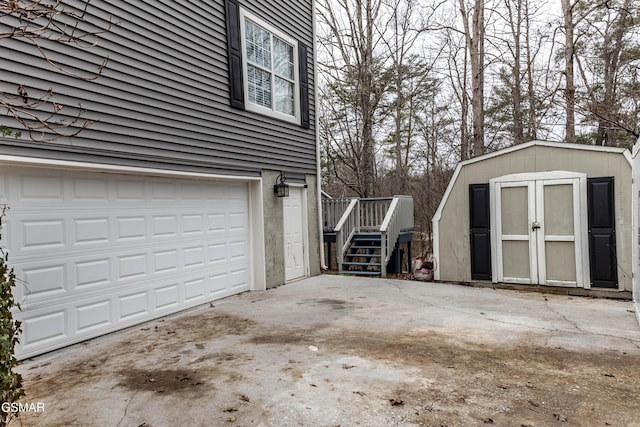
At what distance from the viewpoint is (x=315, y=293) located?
673 centimetres

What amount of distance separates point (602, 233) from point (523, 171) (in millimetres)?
1454

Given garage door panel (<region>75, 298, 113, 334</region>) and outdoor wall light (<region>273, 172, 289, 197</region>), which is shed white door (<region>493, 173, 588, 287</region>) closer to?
outdoor wall light (<region>273, 172, 289, 197</region>)

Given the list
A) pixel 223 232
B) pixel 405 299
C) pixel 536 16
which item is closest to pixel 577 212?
pixel 405 299

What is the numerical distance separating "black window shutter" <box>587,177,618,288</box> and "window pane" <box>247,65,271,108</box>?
537 cm

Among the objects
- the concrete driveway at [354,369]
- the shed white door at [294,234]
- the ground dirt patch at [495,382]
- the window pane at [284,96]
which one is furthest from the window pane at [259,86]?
the ground dirt patch at [495,382]

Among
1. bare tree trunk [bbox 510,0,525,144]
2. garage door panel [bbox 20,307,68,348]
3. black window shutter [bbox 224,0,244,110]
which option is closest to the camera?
garage door panel [bbox 20,307,68,348]

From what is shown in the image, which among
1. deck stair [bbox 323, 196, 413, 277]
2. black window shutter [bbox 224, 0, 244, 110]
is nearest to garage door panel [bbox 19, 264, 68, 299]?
black window shutter [bbox 224, 0, 244, 110]

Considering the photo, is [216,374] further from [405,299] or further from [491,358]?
[405,299]

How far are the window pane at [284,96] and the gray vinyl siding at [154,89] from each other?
455 mm

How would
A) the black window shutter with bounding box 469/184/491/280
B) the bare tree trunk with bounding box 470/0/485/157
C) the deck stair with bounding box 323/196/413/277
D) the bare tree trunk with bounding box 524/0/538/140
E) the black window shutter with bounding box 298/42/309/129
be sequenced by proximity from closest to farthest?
the black window shutter with bounding box 469/184/491/280 → the black window shutter with bounding box 298/42/309/129 → the deck stair with bounding box 323/196/413/277 → the bare tree trunk with bounding box 470/0/485/157 → the bare tree trunk with bounding box 524/0/538/140

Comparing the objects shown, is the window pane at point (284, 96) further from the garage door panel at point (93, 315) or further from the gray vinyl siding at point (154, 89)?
the garage door panel at point (93, 315)

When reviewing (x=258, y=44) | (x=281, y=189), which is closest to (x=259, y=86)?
(x=258, y=44)

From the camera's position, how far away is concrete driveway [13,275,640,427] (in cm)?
267

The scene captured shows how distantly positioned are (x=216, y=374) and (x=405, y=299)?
356 centimetres
